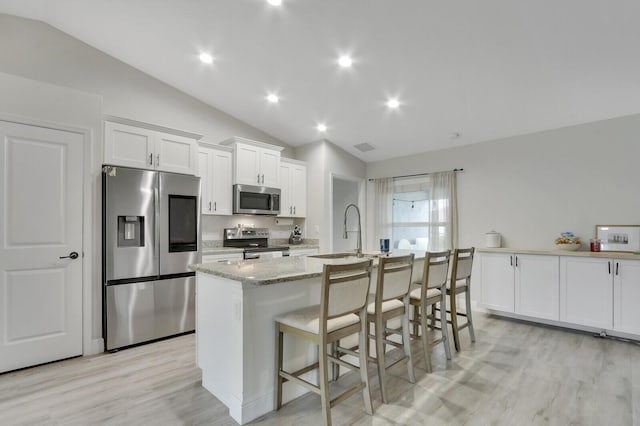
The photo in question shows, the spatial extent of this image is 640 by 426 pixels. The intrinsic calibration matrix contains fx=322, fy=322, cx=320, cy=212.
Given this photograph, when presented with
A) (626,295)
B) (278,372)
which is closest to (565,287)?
(626,295)

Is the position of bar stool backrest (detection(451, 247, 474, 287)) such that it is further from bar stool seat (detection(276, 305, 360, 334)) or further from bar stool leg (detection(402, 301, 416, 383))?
bar stool seat (detection(276, 305, 360, 334))

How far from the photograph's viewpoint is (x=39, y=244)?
2.99 meters

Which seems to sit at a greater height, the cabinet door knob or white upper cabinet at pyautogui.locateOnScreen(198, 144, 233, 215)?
white upper cabinet at pyautogui.locateOnScreen(198, 144, 233, 215)

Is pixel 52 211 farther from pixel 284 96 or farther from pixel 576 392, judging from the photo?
pixel 576 392

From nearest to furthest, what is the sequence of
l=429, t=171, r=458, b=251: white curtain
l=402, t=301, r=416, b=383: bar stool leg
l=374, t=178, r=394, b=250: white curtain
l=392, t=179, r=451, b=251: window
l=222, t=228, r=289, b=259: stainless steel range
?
l=402, t=301, r=416, b=383: bar stool leg → l=222, t=228, r=289, b=259: stainless steel range → l=429, t=171, r=458, b=251: white curtain → l=392, t=179, r=451, b=251: window → l=374, t=178, r=394, b=250: white curtain

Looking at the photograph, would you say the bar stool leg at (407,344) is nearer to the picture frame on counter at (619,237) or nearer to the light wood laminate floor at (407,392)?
the light wood laminate floor at (407,392)

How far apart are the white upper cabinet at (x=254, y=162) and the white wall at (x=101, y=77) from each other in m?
0.47

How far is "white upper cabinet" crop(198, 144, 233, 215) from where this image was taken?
14.4 ft

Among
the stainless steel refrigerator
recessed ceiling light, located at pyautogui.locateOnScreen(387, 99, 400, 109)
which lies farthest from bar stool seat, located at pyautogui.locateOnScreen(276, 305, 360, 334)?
recessed ceiling light, located at pyautogui.locateOnScreen(387, 99, 400, 109)

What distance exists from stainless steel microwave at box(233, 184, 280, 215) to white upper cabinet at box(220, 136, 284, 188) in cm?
9

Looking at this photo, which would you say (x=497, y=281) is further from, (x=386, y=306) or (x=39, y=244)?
(x=39, y=244)

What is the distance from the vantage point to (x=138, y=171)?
3461 mm

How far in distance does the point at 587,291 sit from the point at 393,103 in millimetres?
3123

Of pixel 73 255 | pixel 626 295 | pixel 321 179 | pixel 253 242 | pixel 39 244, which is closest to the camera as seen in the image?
pixel 39 244
